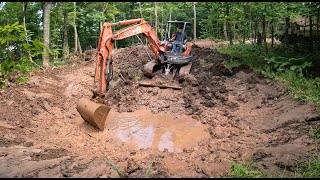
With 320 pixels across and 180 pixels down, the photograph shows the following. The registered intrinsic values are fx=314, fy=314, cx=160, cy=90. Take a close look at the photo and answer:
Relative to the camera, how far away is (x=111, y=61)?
9219mm

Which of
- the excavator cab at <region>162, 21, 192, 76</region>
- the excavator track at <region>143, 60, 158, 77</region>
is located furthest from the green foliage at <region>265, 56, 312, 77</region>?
the excavator track at <region>143, 60, 158, 77</region>

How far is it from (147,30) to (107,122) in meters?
3.90

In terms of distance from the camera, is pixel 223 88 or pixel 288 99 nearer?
pixel 288 99

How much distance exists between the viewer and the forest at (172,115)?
5023 millimetres

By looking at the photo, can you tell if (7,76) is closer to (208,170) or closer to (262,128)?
(208,170)

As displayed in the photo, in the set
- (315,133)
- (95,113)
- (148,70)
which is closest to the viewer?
(315,133)

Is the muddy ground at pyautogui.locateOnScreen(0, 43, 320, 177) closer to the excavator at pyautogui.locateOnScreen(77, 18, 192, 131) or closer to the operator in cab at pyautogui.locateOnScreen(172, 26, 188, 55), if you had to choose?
the excavator at pyautogui.locateOnScreen(77, 18, 192, 131)

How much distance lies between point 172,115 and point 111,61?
2383 millimetres

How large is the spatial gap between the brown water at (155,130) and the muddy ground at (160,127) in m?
0.02

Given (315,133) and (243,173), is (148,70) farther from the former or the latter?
(243,173)

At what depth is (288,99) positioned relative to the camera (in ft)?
27.7

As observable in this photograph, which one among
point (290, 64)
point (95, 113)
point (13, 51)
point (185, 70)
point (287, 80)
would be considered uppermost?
point (13, 51)

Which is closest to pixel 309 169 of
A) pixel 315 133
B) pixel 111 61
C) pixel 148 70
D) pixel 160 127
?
pixel 315 133

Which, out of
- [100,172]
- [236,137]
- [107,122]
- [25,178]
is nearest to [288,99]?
[236,137]
